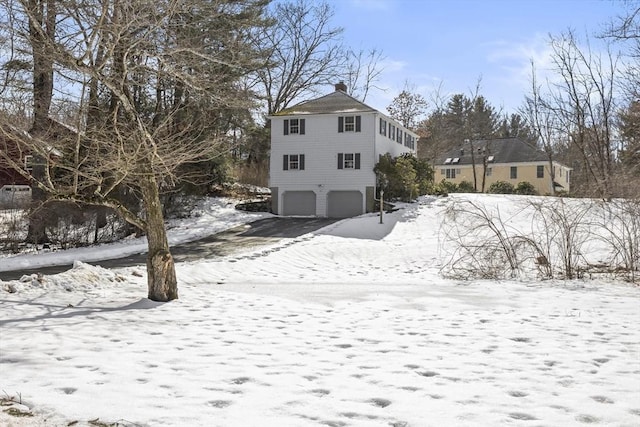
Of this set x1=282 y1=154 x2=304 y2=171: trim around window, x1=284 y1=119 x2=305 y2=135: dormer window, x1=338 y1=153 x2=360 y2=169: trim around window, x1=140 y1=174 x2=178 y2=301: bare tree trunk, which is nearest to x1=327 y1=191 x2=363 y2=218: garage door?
A: x1=338 y1=153 x2=360 y2=169: trim around window

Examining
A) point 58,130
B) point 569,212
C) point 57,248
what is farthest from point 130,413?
point 57,248

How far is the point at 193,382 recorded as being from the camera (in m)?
4.12

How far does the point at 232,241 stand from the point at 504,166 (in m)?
36.5

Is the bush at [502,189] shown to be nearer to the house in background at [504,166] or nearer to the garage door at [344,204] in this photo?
the house in background at [504,166]

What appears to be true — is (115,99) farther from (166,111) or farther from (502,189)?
(502,189)

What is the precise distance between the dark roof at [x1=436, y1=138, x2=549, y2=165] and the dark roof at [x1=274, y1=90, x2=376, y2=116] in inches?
803

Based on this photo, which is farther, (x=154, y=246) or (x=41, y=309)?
(x=154, y=246)

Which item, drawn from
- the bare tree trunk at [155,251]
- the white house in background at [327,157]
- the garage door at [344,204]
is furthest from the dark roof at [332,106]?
the bare tree trunk at [155,251]

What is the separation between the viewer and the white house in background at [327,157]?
95.0 ft

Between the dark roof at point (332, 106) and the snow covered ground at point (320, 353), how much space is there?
20.3 meters

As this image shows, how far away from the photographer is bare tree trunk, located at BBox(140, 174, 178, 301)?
8.04 metres

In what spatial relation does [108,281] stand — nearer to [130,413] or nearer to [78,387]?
[78,387]

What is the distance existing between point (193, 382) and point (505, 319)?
14.7 feet

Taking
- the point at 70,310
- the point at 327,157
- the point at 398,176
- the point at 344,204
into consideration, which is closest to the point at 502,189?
the point at 398,176
